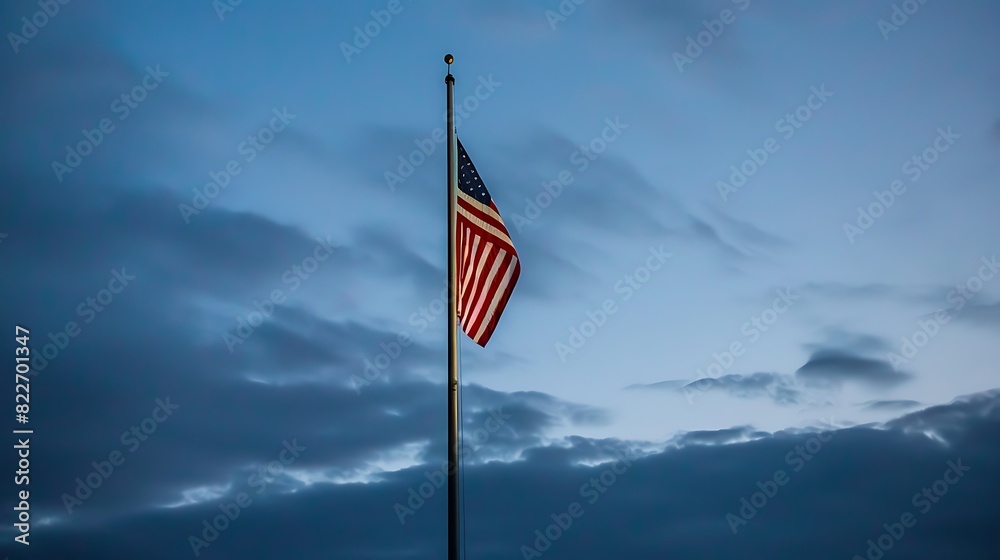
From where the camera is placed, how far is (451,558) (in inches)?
538

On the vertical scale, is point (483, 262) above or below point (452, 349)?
above

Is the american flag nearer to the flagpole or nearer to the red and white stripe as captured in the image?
the red and white stripe

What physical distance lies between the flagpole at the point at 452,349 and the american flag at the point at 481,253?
0.58m

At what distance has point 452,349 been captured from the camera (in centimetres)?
1440

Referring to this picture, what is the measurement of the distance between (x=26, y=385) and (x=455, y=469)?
18.5m

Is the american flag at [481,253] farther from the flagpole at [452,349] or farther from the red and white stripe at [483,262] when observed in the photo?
the flagpole at [452,349]

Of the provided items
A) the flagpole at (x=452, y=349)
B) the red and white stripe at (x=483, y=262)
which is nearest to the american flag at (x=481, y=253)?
the red and white stripe at (x=483, y=262)

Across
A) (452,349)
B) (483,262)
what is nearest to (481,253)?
(483,262)

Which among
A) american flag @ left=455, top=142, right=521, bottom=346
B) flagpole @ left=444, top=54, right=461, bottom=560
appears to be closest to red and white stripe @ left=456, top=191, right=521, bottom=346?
american flag @ left=455, top=142, right=521, bottom=346

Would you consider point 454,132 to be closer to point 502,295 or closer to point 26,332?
point 502,295

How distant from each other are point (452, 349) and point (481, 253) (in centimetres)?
282

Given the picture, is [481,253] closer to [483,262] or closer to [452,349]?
[483,262]

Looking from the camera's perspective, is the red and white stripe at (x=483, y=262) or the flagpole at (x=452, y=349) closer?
the flagpole at (x=452, y=349)

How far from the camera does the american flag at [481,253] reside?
16266mm
